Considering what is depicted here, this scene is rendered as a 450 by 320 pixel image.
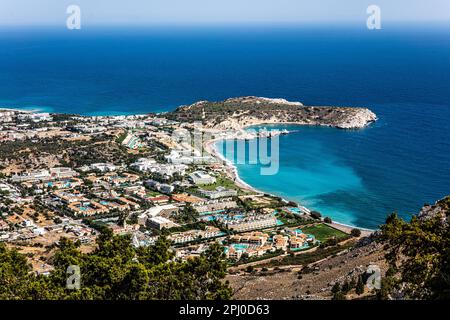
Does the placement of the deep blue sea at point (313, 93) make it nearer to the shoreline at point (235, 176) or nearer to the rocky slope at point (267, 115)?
the shoreline at point (235, 176)

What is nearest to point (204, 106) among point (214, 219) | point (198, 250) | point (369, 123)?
point (369, 123)

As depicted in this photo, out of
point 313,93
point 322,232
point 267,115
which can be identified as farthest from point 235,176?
point 313,93

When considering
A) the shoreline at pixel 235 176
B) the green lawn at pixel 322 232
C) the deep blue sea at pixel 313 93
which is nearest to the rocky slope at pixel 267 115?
the deep blue sea at pixel 313 93

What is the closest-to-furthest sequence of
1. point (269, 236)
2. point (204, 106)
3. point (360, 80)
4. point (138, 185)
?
point (269, 236), point (138, 185), point (204, 106), point (360, 80)

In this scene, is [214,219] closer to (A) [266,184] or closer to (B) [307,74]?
(A) [266,184]

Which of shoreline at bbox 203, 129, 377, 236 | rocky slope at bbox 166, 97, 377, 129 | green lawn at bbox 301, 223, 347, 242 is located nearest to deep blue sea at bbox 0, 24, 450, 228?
Answer: shoreline at bbox 203, 129, 377, 236

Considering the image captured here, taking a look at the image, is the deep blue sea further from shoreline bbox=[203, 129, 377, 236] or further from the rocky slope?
the rocky slope
